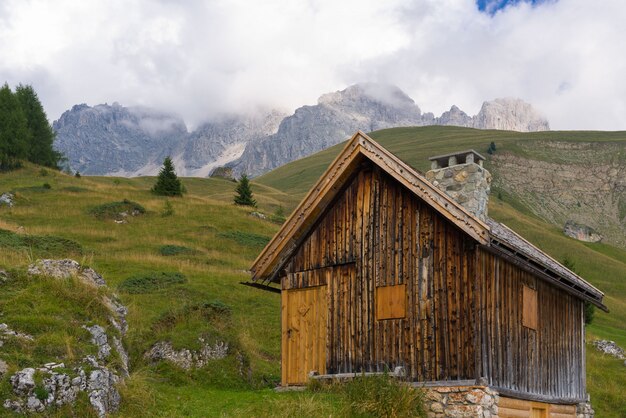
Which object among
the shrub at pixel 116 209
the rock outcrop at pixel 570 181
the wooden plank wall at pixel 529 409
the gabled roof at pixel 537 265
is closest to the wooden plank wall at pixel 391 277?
the gabled roof at pixel 537 265

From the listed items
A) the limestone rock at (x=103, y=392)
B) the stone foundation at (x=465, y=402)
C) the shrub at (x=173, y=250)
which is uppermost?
the shrub at (x=173, y=250)

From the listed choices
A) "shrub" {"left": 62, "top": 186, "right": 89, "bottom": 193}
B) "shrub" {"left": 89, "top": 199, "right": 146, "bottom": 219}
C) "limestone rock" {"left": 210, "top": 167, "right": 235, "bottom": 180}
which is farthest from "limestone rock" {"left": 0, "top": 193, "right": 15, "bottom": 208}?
"limestone rock" {"left": 210, "top": 167, "right": 235, "bottom": 180}

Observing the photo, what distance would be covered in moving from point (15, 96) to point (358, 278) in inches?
2486

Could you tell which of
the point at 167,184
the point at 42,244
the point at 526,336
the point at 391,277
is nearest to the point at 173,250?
the point at 42,244

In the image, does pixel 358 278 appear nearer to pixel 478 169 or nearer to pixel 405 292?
pixel 405 292

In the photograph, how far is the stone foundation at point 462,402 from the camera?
14.5 meters

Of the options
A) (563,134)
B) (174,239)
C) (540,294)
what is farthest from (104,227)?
(563,134)

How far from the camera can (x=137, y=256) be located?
117ft

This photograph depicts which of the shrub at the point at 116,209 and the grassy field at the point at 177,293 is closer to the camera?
the grassy field at the point at 177,293

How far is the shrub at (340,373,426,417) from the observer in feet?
44.2

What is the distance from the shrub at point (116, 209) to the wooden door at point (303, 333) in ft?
98.7

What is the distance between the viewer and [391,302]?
16.7 metres

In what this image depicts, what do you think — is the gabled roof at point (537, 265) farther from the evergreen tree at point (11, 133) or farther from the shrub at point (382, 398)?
the evergreen tree at point (11, 133)

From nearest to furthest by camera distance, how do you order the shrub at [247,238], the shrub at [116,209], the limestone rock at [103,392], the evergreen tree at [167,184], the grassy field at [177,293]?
the limestone rock at [103,392], the grassy field at [177,293], the shrub at [247,238], the shrub at [116,209], the evergreen tree at [167,184]
